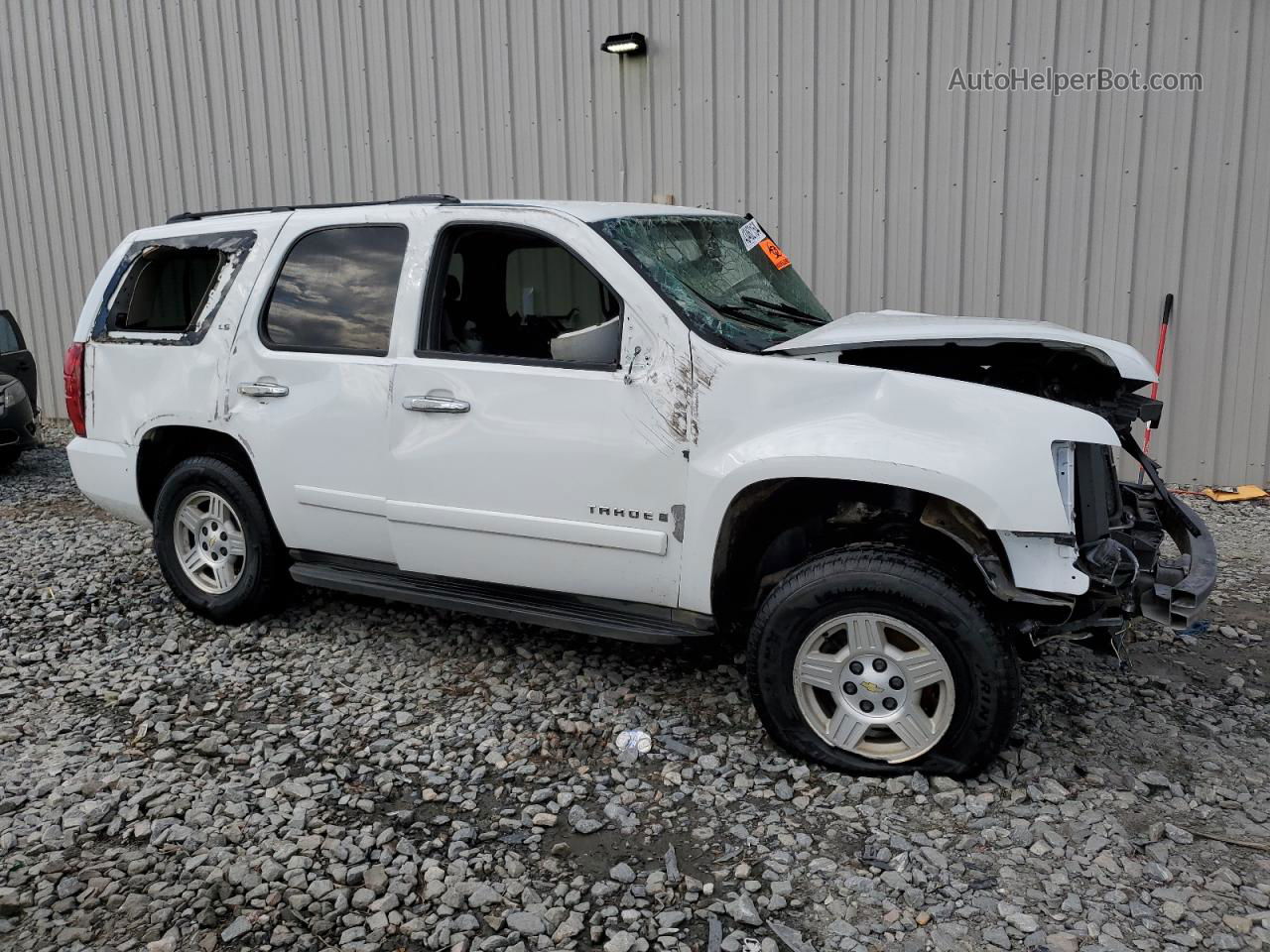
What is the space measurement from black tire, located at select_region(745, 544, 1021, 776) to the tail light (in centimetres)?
377

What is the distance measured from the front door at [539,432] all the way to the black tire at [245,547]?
34.6 inches

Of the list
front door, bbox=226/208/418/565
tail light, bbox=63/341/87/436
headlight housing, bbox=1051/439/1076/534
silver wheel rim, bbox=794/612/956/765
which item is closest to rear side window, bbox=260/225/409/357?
front door, bbox=226/208/418/565

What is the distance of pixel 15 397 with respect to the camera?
8.81 metres

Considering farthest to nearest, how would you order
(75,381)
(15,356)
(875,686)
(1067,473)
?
(15,356)
(75,381)
(875,686)
(1067,473)

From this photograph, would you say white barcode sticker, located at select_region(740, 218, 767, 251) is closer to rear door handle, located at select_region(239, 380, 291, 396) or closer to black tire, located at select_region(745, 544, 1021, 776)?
black tire, located at select_region(745, 544, 1021, 776)

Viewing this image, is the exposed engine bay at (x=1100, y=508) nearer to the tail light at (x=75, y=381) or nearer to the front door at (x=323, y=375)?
the front door at (x=323, y=375)

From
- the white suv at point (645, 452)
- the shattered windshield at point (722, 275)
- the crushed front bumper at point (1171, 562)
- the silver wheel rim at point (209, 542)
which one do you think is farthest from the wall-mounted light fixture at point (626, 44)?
the crushed front bumper at point (1171, 562)

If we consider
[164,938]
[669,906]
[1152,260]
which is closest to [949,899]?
[669,906]

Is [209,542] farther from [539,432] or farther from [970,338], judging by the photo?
[970,338]

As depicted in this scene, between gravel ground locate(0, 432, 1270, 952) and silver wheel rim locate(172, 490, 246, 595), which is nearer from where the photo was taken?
gravel ground locate(0, 432, 1270, 952)

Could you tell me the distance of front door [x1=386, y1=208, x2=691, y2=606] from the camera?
3.76 metres

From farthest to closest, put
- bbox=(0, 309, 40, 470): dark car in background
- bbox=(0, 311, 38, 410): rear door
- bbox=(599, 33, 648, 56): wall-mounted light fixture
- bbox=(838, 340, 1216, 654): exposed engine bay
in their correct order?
bbox=(0, 311, 38, 410): rear door, bbox=(0, 309, 40, 470): dark car in background, bbox=(599, 33, 648, 56): wall-mounted light fixture, bbox=(838, 340, 1216, 654): exposed engine bay

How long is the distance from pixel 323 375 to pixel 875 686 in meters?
2.61

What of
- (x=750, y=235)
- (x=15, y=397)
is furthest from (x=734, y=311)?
(x=15, y=397)
